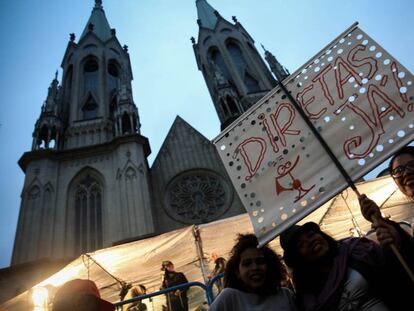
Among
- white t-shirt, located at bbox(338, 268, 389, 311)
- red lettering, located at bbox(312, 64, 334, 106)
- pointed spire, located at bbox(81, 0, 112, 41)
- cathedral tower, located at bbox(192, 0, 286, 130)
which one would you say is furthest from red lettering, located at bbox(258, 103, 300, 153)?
pointed spire, located at bbox(81, 0, 112, 41)

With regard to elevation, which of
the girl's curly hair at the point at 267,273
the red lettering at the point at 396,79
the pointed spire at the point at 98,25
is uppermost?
the pointed spire at the point at 98,25

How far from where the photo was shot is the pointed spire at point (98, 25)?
2499cm

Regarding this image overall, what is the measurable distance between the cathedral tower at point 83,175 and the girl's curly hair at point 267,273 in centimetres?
954

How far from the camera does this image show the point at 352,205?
776 cm

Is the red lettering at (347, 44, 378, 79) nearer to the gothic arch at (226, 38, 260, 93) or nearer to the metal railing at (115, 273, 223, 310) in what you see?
the metal railing at (115, 273, 223, 310)

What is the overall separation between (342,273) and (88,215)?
1284 centimetres

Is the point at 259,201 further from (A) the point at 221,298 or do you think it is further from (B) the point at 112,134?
(B) the point at 112,134

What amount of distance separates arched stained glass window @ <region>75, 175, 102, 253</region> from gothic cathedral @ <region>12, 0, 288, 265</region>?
0.04 meters

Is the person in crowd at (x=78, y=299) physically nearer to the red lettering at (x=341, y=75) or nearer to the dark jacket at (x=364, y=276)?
the dark jacket at (x=364, y=276)

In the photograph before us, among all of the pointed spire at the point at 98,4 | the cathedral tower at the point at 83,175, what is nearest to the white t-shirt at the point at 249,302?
the cathedral tower at the point at 83,175

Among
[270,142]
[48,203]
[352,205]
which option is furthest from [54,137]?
[270,142]

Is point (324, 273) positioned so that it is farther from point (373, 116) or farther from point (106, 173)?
point (106, 173)

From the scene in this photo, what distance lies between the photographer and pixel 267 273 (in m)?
2.00

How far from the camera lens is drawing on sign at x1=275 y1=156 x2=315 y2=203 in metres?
2.08
